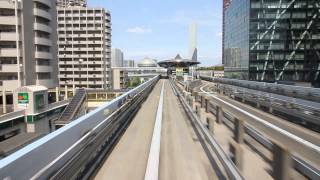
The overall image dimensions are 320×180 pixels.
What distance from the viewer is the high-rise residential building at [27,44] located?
54.8 metres

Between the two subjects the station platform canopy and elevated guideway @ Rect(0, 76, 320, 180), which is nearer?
elevated guideway @ Rect(0, 76, 320, 180)

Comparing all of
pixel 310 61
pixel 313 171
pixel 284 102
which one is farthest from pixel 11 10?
pixel 310 61

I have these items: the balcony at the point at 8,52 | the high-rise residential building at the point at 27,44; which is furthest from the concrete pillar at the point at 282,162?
the balcony at the point at 8,52

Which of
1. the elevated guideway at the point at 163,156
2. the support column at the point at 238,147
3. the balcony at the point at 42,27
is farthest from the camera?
the balcony at the point at 42,27

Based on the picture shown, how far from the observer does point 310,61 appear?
7725 cm

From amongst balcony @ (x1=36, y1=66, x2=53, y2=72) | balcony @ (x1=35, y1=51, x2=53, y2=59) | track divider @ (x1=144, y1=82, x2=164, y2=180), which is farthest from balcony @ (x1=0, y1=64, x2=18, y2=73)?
track divider @ (x1=144, y1=82, x2=164, y2=180)

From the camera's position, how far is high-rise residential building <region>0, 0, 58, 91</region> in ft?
180

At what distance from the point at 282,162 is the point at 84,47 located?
124800 mm

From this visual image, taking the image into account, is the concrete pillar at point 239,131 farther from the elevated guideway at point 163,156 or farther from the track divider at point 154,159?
the track divider at point 154,159

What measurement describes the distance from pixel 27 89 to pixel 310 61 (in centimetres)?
6364

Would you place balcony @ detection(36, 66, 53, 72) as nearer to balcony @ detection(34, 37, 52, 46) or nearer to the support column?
balcony @ detection(34, 37, 52, 46)

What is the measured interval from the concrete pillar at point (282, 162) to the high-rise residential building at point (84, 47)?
114306mm

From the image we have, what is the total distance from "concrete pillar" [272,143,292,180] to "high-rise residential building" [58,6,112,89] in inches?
4500

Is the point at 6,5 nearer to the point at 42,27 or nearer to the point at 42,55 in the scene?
the point at 42,27
